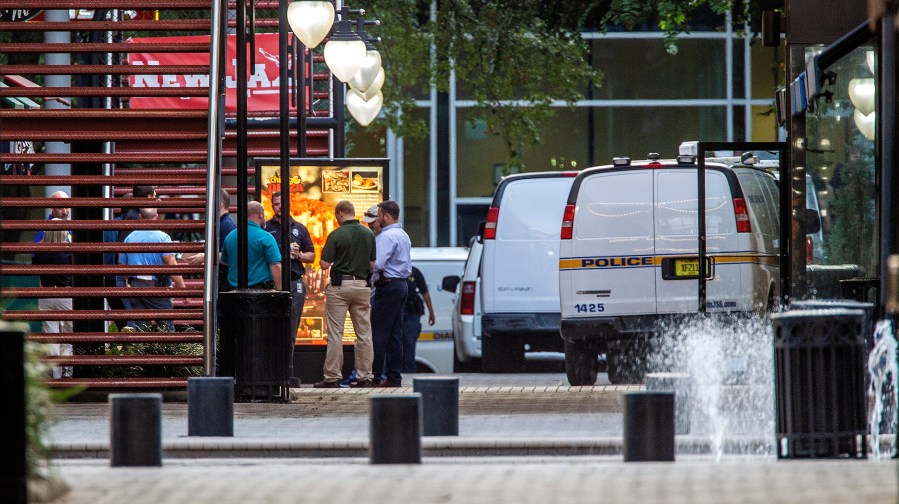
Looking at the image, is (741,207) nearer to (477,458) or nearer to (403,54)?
(477,458)

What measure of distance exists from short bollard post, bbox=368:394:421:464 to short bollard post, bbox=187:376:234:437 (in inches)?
81.4

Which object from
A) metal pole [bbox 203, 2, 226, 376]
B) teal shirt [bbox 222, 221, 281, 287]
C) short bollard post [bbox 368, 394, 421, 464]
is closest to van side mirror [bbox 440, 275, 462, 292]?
teal shirt [bbox 222, 221, 281, 287]

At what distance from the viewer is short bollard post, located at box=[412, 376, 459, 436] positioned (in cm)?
1010

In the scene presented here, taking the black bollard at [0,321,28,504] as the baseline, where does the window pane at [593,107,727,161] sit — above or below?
above

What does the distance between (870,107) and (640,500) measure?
6.34 meters

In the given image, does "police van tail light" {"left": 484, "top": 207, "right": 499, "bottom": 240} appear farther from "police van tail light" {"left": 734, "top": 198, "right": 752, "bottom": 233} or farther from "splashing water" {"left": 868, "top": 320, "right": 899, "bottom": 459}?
"splashing water" {"left": 868, "top": 320, "right": 899, "bottom": 459}

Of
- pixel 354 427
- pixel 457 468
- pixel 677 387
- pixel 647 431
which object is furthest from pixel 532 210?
pixel 457 468

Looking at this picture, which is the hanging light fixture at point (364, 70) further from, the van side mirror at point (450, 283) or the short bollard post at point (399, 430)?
the short bollard post at point (399, 430)

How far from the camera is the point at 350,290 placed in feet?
51.3

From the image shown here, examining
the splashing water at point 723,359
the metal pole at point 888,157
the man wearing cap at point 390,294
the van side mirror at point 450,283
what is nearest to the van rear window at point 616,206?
the splashing water at point 723,359

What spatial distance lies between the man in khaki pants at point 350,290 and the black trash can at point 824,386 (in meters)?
7.75

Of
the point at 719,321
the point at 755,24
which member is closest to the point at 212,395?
the point at 719,321

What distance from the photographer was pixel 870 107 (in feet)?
39.0

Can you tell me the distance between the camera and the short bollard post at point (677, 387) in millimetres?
10594
